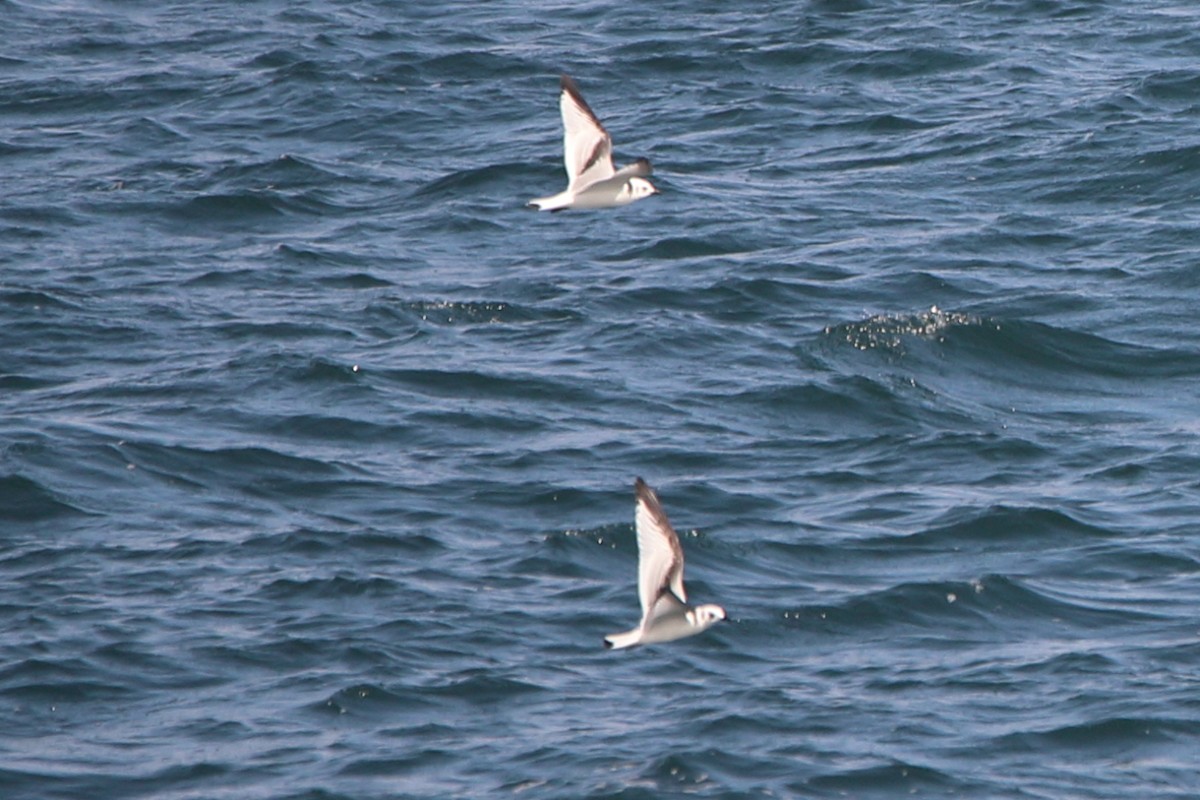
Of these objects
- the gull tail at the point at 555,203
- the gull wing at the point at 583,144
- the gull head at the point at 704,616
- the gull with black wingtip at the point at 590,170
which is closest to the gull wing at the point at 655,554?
the gull head at the point at 704,616

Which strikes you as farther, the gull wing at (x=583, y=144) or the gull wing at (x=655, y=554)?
the gull wing at (x=583, y=144)

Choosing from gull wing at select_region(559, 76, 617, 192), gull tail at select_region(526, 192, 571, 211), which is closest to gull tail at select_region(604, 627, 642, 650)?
gull tail at select_region(526, 192, 571, 211)

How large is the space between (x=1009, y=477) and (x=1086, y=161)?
7.46m

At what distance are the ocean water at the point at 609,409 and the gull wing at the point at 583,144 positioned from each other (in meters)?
3.16

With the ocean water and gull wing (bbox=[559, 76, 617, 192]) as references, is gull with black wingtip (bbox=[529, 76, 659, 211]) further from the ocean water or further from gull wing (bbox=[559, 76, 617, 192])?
the ocean water

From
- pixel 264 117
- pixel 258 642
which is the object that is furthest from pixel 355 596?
pixel 264 117

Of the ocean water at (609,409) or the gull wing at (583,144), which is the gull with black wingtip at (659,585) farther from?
the gull wing at (583,144)

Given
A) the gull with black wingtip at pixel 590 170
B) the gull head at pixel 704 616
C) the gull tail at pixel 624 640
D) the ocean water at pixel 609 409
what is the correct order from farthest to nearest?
the gull with black wingtip at pixel 590 170 → the ocean water at pixel 609 409 → the gull head at pixel 704 616 → the gull tail at pixel 624 640

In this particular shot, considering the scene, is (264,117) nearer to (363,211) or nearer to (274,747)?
(363,211)

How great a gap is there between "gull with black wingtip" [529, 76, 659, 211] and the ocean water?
2959 millimetres

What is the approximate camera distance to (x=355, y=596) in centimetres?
1781

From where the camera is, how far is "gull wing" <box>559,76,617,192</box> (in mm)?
16219

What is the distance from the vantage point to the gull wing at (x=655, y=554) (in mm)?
13148

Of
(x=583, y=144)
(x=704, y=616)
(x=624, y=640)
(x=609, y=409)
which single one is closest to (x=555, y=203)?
(x=583, y=144)
